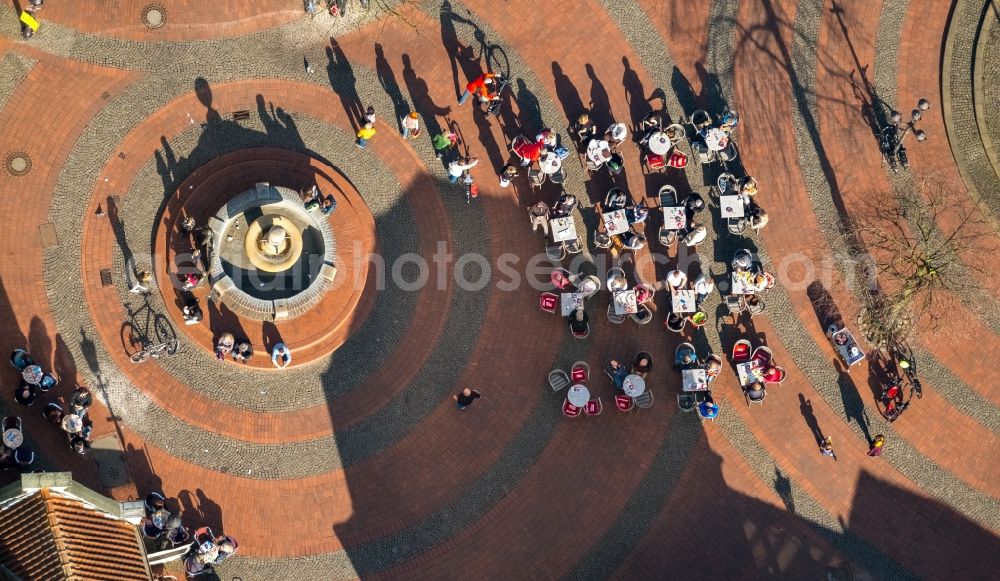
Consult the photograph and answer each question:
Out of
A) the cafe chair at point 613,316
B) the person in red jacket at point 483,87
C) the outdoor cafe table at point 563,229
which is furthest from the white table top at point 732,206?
the person in red jacket at point 483,87

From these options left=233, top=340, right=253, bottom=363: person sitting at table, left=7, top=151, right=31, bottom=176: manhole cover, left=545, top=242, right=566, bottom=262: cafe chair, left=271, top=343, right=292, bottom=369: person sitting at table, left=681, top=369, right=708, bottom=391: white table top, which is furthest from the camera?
left=545, top=242, right=566, bottom=262: cafe chair

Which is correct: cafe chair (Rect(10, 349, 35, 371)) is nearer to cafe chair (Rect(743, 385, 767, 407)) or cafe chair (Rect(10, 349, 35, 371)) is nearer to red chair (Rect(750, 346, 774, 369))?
cafe chair (Rect(743, 385, 767, 407))

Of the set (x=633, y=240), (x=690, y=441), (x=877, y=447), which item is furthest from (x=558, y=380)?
(x=877, y=447)

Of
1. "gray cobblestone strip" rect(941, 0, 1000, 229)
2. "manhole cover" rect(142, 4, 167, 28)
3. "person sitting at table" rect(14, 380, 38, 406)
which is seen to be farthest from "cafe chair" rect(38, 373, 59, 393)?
"gray cobblestone strip" rect(941, 0, 1000, 229)

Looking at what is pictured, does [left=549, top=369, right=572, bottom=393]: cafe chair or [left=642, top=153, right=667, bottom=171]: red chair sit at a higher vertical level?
[left=642, top=153, right=667, bottom=171]: red chair

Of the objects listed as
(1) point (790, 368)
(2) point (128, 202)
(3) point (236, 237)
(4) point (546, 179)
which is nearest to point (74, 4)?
(2) point (128, 202)

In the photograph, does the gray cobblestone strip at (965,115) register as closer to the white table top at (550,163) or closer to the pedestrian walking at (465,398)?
the white table top at (550,163)

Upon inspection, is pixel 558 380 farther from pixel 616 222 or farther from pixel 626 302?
pixel 616 222
